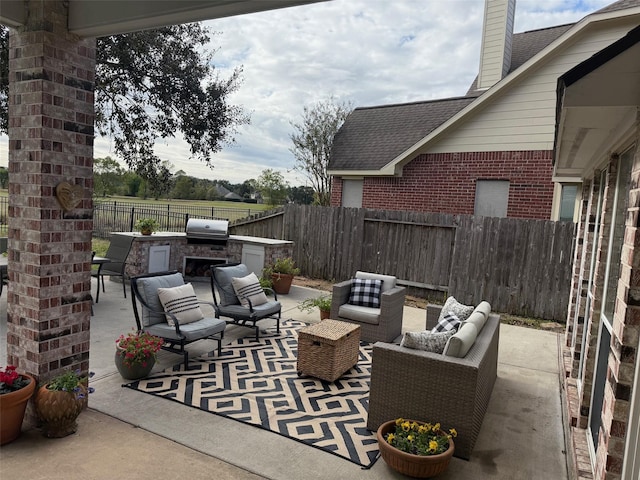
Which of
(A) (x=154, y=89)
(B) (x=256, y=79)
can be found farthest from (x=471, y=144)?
(A) (x=154, y=89)

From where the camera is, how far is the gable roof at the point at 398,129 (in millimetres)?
10723

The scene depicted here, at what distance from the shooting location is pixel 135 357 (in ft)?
14.3

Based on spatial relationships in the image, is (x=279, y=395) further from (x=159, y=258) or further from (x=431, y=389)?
(x=159, y=258)

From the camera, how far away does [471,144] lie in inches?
401

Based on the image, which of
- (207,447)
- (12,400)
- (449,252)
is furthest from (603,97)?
(449,252)

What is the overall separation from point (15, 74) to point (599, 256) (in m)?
4.82

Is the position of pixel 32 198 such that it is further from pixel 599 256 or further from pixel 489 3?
pixel 489 3

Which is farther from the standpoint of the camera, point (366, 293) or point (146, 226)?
point (146, 226)

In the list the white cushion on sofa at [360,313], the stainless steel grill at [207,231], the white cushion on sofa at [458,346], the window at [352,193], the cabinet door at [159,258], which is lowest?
the white cushion on sofa at [360,313]

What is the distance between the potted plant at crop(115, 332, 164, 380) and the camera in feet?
14.3

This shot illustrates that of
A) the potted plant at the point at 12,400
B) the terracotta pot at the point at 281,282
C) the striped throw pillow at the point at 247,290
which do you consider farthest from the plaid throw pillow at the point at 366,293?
the potted plant at the point at 12,400

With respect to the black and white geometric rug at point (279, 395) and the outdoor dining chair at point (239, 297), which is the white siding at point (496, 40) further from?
the black and white geometric rug at point (279, 395)

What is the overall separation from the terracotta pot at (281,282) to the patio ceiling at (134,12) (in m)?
6.17

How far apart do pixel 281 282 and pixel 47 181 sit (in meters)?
6.08
